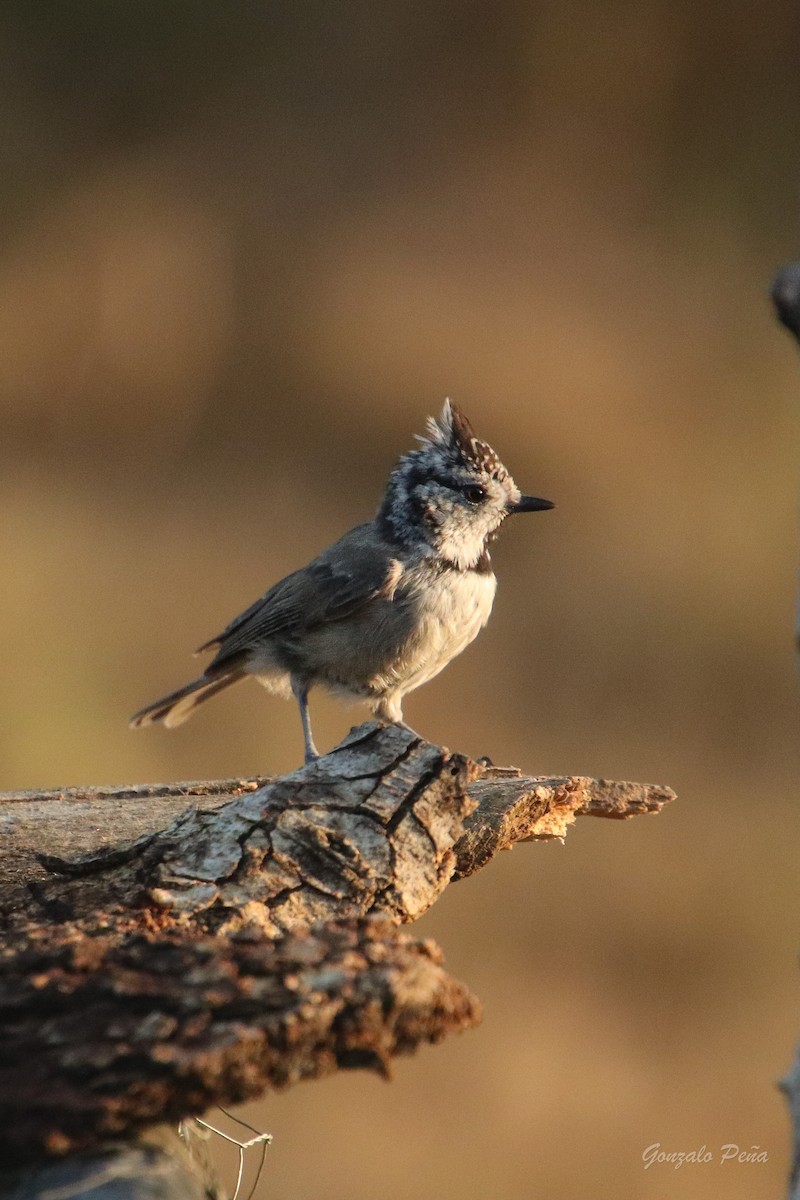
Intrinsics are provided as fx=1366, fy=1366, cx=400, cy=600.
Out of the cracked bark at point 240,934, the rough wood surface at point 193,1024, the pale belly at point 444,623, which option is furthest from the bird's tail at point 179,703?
the rough wood surface at point 193,1024

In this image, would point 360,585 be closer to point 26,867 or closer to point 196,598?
point 26,867

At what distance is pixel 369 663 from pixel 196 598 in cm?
293

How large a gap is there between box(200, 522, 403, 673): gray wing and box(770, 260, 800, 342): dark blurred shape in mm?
2849

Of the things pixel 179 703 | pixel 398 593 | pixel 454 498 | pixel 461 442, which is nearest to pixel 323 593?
pixel 398 593

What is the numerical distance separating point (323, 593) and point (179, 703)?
0.94 m

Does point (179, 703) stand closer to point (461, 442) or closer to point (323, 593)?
point (323, 593)

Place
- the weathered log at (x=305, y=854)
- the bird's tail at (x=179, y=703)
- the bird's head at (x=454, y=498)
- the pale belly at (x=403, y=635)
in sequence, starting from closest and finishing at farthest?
the weathered log at (x=305, y=854) → the pale belly at (x=403, y=635) → the bird's head at (x=454, y=498) → the bird's tail at (x=179, y=703)

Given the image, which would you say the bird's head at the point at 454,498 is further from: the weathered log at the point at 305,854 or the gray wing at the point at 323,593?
the weathered log at the point at 305,854

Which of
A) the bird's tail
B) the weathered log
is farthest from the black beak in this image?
the weathered log

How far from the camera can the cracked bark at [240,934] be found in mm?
1532

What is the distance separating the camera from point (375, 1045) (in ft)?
5.14

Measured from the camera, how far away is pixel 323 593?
4.52 metres

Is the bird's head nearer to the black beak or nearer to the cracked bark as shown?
the black beak

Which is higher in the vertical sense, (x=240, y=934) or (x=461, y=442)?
(x=461, y=442)
